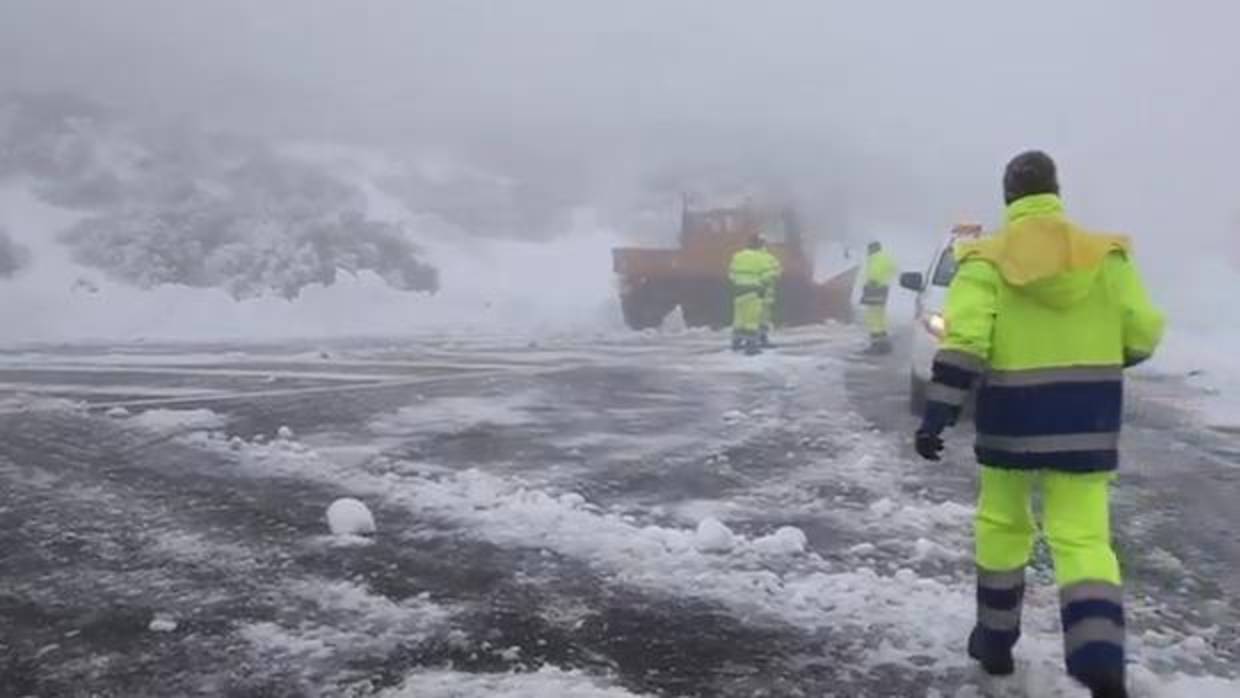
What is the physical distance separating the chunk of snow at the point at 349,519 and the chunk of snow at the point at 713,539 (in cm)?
147

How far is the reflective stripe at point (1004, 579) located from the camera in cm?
365

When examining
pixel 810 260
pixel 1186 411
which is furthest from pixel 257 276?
pixel 1186 411

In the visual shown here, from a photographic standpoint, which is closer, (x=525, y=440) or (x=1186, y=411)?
(x=525, y=440)

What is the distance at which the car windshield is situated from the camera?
31.8 ft

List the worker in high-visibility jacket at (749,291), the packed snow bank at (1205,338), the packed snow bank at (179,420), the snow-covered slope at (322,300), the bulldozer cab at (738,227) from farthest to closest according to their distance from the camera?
the bulldozer cab at (738,227) → the snow-covered slope at (322,300) → the worker in high-visibility jacket at (749,291) → the packed snow bank at (1205,338) → the packed snow bank at (179,420)

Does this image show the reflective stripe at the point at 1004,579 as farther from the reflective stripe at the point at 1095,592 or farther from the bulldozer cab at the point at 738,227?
the bulldozer cab at the point at 738,227

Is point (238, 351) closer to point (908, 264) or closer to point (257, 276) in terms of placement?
point (257, 276)

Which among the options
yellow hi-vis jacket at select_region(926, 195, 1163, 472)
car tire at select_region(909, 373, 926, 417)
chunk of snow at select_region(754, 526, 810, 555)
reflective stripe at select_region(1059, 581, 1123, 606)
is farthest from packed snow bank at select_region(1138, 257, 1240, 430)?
reflective stripe at select_region(1059, 581, 1123, 606)

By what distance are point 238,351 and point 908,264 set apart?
1673 cm

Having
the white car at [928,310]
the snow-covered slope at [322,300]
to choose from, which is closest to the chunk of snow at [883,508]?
the white car at [928,310]

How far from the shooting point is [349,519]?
5.39m

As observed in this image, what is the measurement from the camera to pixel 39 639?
13.0ft

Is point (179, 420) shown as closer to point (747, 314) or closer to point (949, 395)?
point (949, 395)

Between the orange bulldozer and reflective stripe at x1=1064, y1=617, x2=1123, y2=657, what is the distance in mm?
16704
